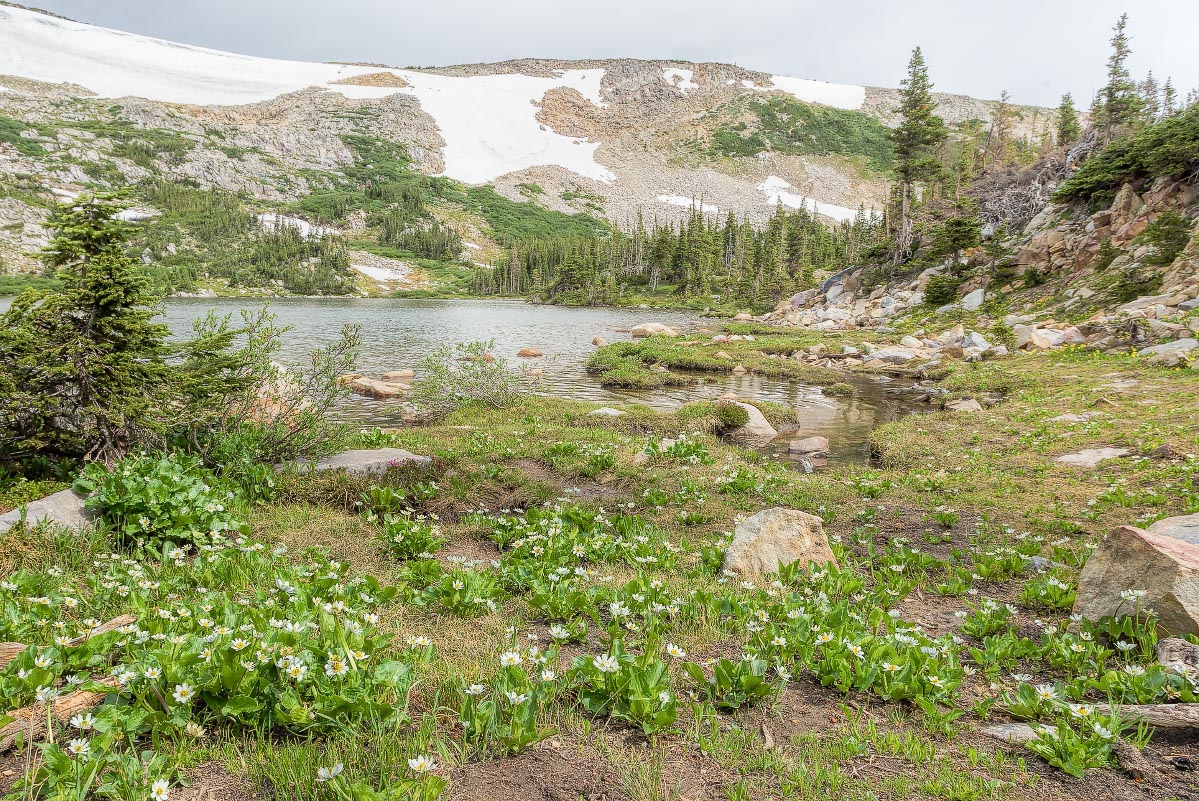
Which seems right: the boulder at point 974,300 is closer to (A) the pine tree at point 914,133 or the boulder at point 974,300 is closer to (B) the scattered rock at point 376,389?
(A) the pine tree at point 914,133

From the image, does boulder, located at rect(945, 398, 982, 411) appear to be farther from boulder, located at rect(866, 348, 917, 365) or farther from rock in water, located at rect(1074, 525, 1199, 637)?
rock in water, located at rect(1074, 525, 1199, 637)

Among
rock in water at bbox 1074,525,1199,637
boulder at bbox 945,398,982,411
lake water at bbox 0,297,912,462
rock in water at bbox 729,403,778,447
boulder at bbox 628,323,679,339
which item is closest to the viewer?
rock in water at bbox 1074,525,1199,637

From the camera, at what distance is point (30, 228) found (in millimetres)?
144500

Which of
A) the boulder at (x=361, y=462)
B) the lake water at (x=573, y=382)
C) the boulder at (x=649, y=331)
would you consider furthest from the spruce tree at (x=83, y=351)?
the boulder at (x=649, y=331)

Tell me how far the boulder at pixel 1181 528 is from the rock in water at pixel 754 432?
10.2 metres

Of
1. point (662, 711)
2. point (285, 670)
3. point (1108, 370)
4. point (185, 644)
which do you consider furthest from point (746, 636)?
point (1108, 370)

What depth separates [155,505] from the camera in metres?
6.19

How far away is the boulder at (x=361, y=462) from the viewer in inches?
371

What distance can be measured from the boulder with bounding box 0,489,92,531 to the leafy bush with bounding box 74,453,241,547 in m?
0.14

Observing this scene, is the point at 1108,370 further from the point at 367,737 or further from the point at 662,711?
the point at 367,737

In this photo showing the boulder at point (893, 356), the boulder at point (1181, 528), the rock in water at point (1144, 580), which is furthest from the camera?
the boulder at point (893, 356)

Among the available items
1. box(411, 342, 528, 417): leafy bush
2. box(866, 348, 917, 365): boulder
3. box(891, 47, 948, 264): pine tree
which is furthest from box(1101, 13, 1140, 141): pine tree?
box(411, 342, 528, 417): leafy bush

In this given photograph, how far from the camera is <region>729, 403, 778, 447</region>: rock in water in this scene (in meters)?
16.7

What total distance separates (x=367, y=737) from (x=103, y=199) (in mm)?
7740
